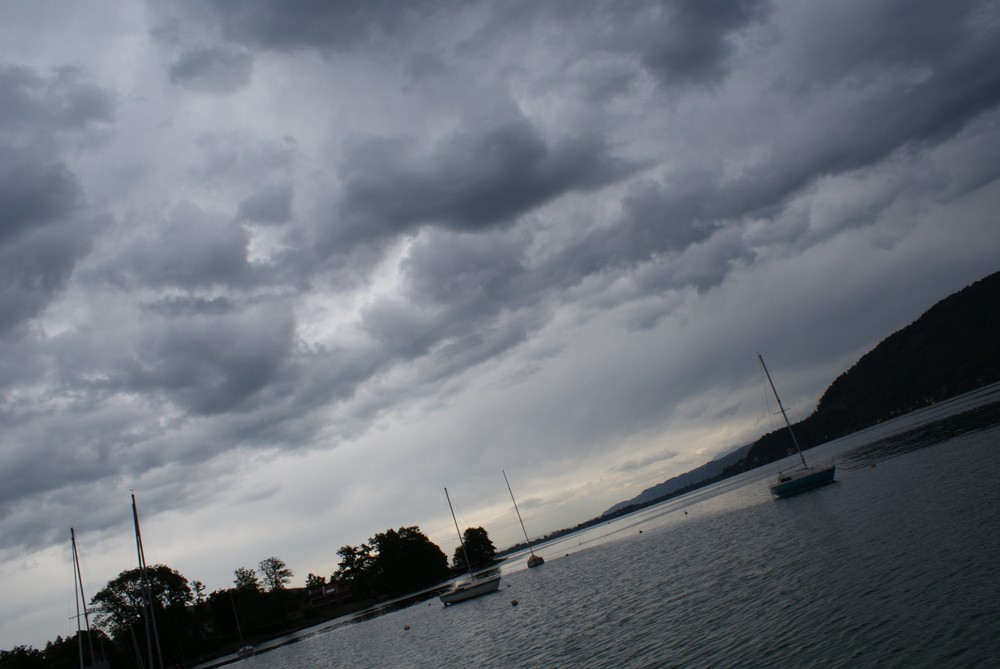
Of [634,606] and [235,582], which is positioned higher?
[235,582]

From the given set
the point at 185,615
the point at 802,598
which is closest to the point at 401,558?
the point at 185,615

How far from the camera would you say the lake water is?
2400 cm

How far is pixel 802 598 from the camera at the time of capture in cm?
3259

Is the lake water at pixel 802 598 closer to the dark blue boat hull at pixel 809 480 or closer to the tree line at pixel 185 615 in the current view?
the dark blue boat hull at pixel 809 480

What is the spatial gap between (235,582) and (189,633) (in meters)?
53.1

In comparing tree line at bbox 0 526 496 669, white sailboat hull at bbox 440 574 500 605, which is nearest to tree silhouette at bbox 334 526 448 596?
tree line at bbox 0 526 496 669

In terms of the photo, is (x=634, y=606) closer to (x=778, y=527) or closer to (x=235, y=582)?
(x=778, y=527)

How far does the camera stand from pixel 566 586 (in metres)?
82.4

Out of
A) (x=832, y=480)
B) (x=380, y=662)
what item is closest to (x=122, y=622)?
(x=380, y=662)

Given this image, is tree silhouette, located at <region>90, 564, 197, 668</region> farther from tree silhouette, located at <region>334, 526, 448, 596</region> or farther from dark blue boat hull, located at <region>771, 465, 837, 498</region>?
dark blue boat hull, located at <region>771, 465, 837, 498</region>

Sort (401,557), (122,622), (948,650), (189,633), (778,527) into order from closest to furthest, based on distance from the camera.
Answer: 1. (948,650)
2. (778,527)
3. (122,622)
4. (189,633)
5. (401,557)

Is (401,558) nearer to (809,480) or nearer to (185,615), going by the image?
(185,615)

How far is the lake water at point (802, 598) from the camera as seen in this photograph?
2400 cm

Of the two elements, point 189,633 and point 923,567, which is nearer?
point 923,567
